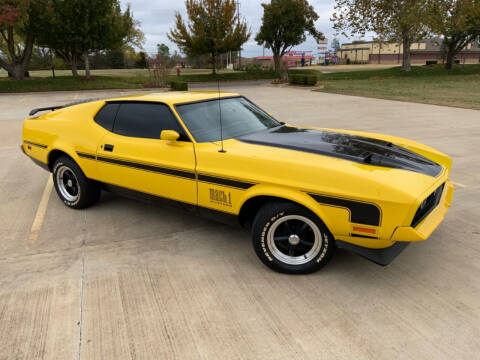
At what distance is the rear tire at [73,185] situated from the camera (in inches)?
175

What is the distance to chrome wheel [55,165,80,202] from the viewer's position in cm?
462

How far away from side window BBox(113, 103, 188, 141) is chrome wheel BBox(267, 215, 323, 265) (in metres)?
1.23

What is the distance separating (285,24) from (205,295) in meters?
34.3

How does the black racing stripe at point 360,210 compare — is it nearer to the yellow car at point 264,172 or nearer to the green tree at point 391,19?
the yellow car at point 264,172

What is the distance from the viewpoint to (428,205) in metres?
3.03

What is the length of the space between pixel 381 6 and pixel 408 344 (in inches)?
1356

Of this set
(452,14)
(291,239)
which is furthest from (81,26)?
(452,14)

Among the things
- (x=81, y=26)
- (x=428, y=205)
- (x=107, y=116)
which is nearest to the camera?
(x=428, y=205)

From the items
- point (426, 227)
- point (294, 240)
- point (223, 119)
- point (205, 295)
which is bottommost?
point (205, 295)

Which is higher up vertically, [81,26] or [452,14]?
[452,14]

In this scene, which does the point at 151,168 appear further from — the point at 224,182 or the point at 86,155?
the point at 86,155

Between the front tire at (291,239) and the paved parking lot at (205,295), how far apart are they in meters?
0.13

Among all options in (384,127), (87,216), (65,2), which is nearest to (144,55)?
(65,2)

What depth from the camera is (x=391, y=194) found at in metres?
2.59
